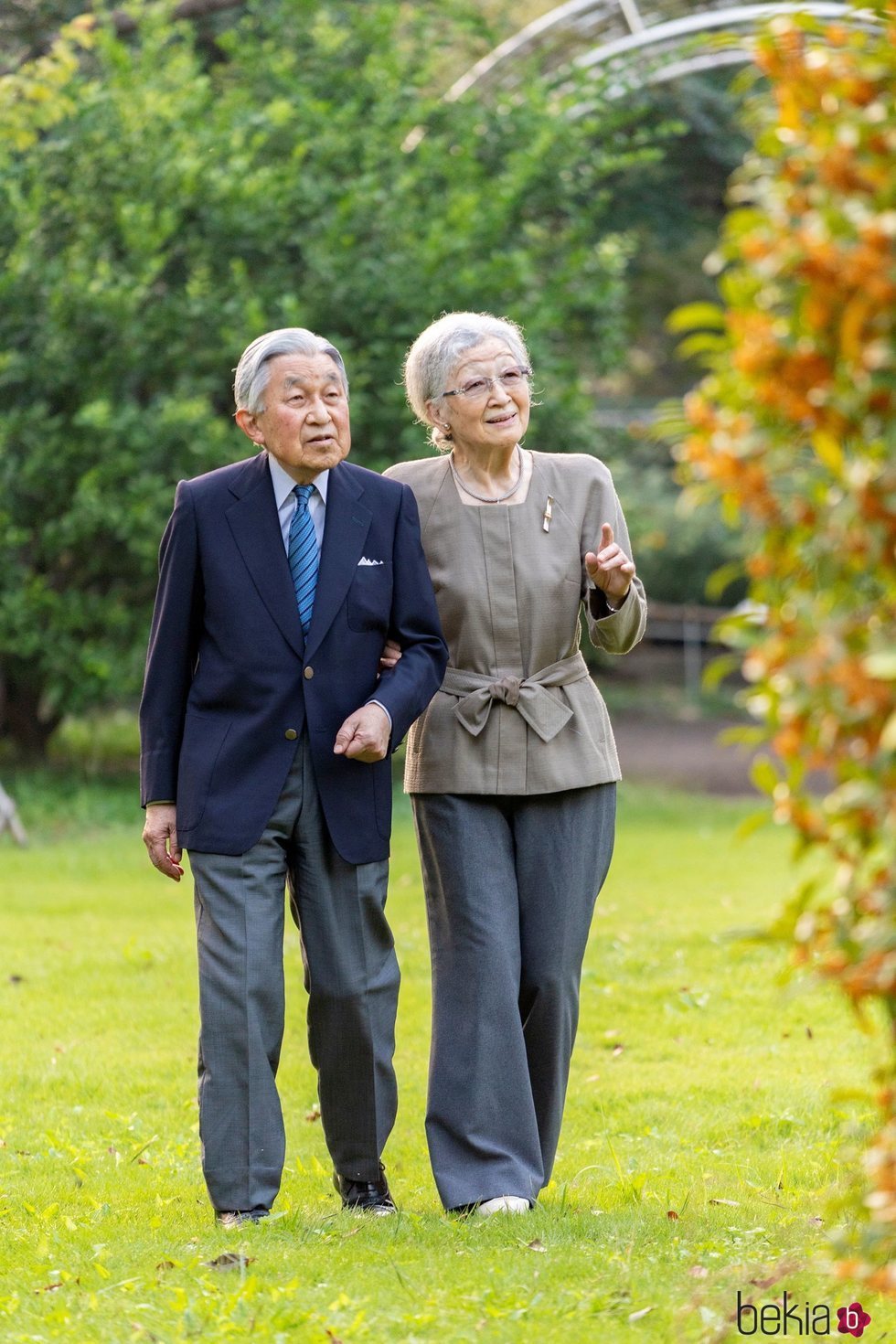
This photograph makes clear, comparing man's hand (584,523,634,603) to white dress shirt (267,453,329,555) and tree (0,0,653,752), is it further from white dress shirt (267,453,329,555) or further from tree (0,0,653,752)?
tree (0,0,653,752)

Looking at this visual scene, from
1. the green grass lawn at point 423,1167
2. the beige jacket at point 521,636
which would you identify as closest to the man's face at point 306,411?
the beige jacket at point 521,636

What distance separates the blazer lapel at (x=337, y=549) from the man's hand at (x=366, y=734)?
0.83 feet

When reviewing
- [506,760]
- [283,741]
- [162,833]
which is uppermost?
[283,741]

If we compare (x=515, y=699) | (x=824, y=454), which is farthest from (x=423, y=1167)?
(x=824, y=454)

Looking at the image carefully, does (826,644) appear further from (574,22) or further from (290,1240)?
(574,22)

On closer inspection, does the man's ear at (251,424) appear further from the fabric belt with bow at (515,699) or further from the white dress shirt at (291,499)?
the fabric belt with bow at (515,699)

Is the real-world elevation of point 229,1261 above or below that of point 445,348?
below

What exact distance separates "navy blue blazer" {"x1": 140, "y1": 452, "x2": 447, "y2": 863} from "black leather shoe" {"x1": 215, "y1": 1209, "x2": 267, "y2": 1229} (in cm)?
89

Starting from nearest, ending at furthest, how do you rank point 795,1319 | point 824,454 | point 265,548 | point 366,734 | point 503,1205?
point 824,454
point 795,1319
point 366,734
point 503,1205
point 265,548

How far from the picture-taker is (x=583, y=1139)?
559 centimetres

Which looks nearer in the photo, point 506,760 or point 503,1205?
point 503,1205

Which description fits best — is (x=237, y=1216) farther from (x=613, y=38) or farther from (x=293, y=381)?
(x=613, y=38)

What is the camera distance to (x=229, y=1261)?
3990 millimetres

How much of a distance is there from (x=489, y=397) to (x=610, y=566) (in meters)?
0.56
